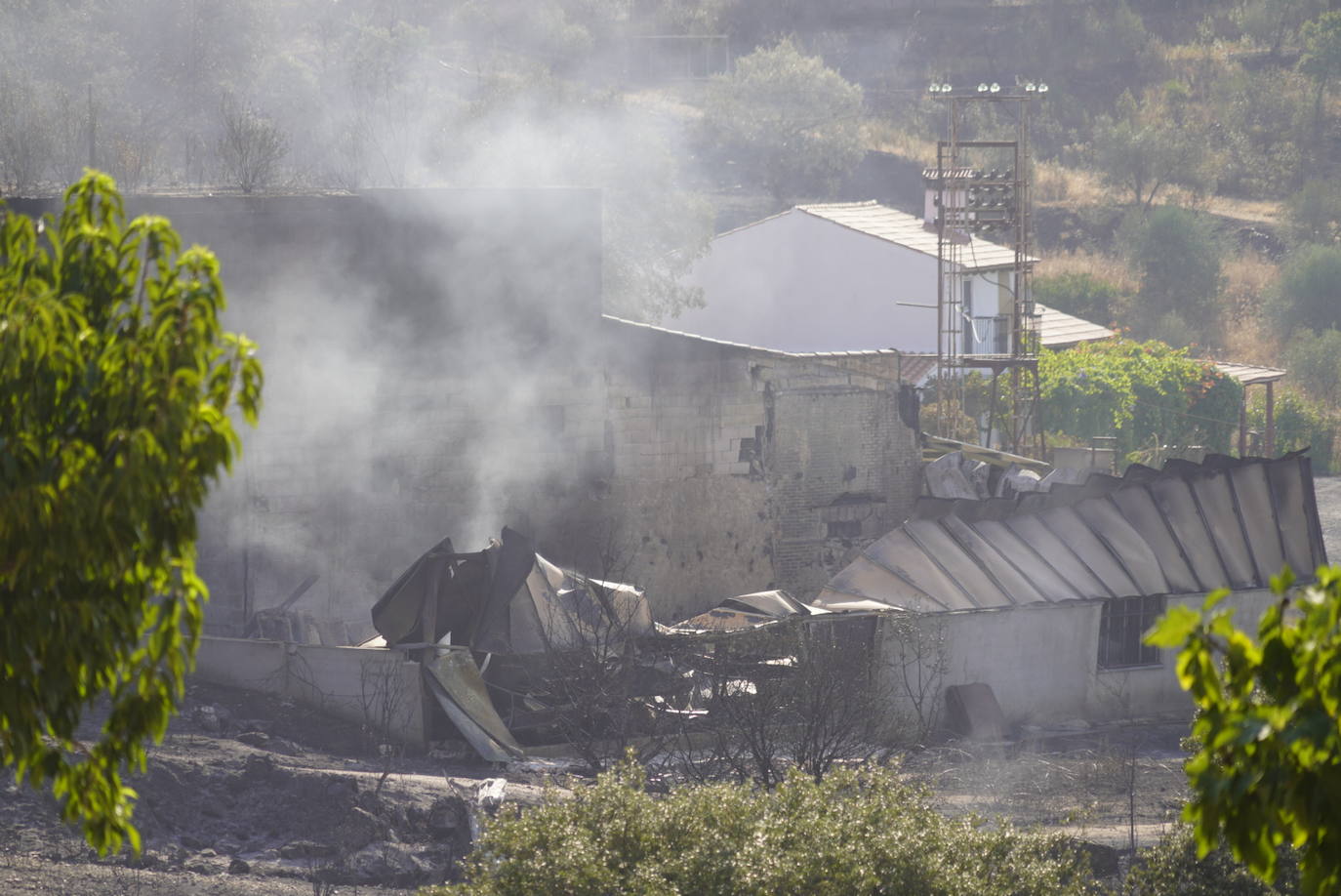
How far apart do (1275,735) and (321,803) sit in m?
8.92

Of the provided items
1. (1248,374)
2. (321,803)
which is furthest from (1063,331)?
(321,803)

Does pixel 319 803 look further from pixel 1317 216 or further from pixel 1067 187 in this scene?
pixel 1067 187

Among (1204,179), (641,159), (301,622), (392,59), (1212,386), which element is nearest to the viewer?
(301,622)

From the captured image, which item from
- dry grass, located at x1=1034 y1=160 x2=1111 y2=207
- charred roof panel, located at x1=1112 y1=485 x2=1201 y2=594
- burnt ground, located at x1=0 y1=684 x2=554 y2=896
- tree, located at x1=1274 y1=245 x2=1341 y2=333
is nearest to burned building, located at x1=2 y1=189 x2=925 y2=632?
charred roof panel, located at x1=1112 y1=485 x2=1201 y2=594

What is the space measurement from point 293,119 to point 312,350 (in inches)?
1104

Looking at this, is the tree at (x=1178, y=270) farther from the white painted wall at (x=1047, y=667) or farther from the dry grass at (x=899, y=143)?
the white painted wall at (x=1047, y=667)

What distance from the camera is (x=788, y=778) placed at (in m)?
8.80

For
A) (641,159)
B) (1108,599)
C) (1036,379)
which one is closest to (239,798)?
(1108,599)

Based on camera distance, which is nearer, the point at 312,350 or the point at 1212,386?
the point at 312,350

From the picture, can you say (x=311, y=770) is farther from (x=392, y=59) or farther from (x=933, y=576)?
(x=392, y=59)

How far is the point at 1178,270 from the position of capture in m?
45.9

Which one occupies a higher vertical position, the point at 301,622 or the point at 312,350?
the point at 312,350

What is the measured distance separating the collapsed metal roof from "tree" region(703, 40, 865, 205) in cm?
3412

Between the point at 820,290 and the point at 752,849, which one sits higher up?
the point at 820,290
